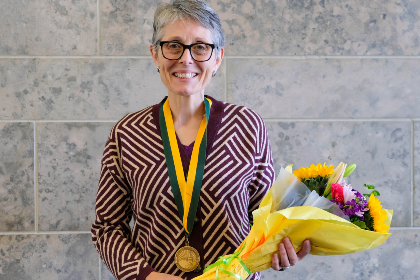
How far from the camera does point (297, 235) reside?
925 millimetres

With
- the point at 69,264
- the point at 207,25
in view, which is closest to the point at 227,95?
the point at 207,25

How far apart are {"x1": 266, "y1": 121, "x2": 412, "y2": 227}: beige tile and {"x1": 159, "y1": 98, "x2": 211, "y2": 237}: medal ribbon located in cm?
89

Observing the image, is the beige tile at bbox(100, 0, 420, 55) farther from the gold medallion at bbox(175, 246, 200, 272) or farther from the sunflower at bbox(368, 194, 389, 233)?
the sunflower at bbox(368, 194, 389, 233)

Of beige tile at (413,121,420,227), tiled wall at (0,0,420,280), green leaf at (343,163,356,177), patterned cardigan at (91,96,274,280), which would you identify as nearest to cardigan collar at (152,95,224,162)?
patterned cardigan at (91,96,274,280)

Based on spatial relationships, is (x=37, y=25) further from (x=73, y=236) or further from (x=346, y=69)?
(x=346, y=69)

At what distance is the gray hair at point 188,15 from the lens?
1.18 metres

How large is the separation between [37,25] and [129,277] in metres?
1.50

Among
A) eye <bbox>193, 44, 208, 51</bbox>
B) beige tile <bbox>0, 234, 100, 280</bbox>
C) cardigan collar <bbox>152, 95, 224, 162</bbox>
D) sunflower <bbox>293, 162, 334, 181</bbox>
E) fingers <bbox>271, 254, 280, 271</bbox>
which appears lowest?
beige tile <bbox>0, 234, 100, 280</bbox>

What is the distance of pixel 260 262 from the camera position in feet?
3.20

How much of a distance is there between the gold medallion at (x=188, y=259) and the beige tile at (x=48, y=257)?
1.01m

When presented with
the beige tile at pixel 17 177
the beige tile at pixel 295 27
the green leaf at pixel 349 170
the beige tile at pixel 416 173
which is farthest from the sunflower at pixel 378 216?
the beige tile at pixel 17 177

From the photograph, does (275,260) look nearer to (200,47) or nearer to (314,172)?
(314,172)

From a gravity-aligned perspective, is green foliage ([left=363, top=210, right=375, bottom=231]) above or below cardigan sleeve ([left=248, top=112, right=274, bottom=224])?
below

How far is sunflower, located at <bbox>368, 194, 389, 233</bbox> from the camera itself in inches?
34.9
